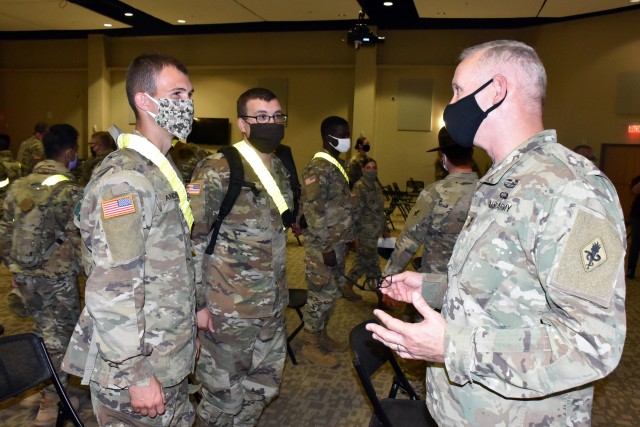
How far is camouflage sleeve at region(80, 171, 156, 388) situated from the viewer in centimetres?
152

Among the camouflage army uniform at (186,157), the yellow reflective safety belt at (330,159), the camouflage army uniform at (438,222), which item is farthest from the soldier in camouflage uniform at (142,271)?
the camouflage army uniform at (186,157)

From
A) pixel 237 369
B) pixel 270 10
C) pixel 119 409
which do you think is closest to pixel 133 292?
pixel 119 409

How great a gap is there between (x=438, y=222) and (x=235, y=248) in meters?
1.25

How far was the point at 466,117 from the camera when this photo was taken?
1370mm

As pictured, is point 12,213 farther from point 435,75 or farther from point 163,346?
point 435,75

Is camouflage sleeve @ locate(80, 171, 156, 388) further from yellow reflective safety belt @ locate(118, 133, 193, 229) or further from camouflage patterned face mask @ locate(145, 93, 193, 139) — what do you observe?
camouflage patterned face mask @ locate(145, 93, 193, 139)

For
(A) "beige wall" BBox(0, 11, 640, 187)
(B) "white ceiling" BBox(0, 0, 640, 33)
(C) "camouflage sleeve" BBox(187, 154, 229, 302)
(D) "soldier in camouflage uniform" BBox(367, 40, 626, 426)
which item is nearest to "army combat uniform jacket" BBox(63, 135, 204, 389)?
(C) "camouflage sleeve" BBox(187, 154, 229, 302)

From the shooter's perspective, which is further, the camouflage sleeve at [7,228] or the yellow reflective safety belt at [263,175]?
the camouflage sleeve at [7,228]

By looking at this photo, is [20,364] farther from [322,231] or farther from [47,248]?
[322,231]

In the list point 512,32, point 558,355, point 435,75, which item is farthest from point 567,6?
point 558,355

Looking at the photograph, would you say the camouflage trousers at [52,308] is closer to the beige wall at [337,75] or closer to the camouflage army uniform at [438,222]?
the camouflage army uniform at [438,222]

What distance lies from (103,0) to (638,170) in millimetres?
12450

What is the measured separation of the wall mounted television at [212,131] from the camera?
13570 millimetres

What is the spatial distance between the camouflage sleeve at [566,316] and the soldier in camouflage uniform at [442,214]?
167cm
